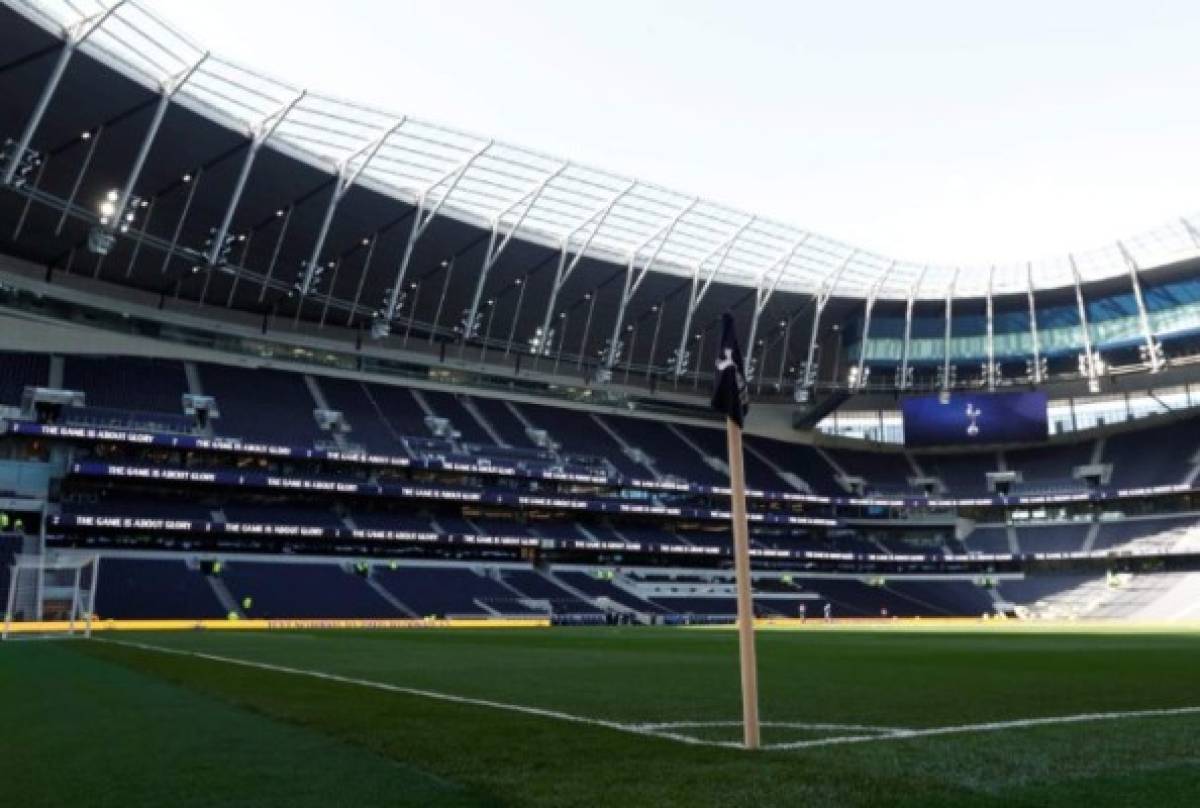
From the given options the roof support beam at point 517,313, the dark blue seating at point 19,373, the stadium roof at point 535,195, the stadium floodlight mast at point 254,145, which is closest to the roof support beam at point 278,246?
the stadium floodlight mast at point 254,145

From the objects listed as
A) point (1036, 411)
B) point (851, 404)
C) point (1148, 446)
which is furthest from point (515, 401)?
point (1148, 446)

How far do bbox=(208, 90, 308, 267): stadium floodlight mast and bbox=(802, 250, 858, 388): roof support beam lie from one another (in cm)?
3940

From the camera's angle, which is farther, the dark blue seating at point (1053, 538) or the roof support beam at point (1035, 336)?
the dark blue seating at point (1053, 538)

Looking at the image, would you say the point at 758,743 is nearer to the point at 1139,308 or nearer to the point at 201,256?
the point at 201,256

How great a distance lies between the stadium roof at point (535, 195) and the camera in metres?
40.5

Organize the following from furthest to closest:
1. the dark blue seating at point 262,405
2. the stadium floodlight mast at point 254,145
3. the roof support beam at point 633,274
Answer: the roof support beam at point 633,274, the dark blue seating at point 262,405, the stadium floodlight mast at point 254,145

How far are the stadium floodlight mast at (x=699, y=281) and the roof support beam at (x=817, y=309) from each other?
889 cm

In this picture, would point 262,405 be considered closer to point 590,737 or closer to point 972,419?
point 972,419

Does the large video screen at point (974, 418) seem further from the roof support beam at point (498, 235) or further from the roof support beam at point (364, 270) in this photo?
the roof support beam at point (364, 270)

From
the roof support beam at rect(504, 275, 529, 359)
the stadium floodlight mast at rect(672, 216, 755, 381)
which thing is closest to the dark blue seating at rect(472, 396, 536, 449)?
the roof support beam at rect(504, 275, 529, 359)

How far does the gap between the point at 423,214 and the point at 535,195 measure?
21.9 feet

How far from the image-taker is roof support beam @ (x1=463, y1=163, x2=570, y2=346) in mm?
54875

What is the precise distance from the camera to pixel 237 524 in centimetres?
5294

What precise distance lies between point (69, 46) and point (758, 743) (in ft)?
132
